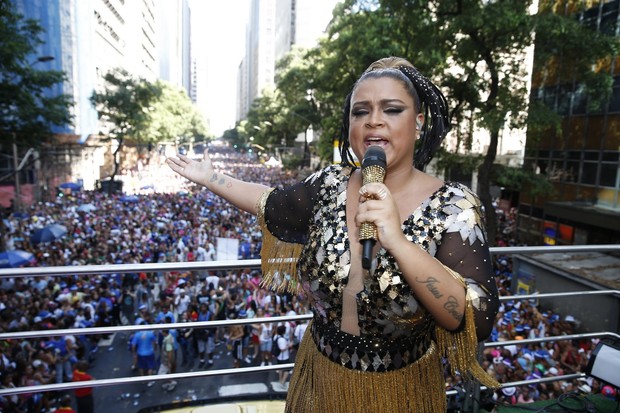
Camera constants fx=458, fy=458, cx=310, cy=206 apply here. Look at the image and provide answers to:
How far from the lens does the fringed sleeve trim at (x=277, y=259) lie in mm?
1958

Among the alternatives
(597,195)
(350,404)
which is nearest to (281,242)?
(350,404)

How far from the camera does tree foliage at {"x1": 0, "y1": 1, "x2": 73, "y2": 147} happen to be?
1352 cm

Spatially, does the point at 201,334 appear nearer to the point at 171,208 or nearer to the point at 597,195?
the point at 597,195

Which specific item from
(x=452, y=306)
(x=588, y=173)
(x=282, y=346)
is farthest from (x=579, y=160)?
(x=452, y=306)

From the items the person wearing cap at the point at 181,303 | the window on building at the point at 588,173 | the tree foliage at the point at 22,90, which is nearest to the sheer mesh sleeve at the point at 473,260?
the person wearing cap at the point at 181,303

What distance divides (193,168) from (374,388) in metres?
1.29

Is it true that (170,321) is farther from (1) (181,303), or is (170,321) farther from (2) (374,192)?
(2) (374,192)

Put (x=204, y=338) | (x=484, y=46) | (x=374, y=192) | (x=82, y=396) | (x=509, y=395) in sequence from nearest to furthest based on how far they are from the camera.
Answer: (x=374, y=192) < (x=509, y=395) < (x=82, y=396) < (x=204, y=338) < (x=484, y=46)

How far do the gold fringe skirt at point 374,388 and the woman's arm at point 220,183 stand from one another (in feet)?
2.27

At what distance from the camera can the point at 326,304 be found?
1651 mm

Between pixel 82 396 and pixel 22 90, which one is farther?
pixel 22 90

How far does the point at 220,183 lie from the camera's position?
2119 mm

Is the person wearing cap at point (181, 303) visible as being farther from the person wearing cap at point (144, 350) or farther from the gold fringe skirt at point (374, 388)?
the gold fringe skirt at point (374, 388)

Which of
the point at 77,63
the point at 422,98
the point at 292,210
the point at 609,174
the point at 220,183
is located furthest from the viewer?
the point at 77,63
